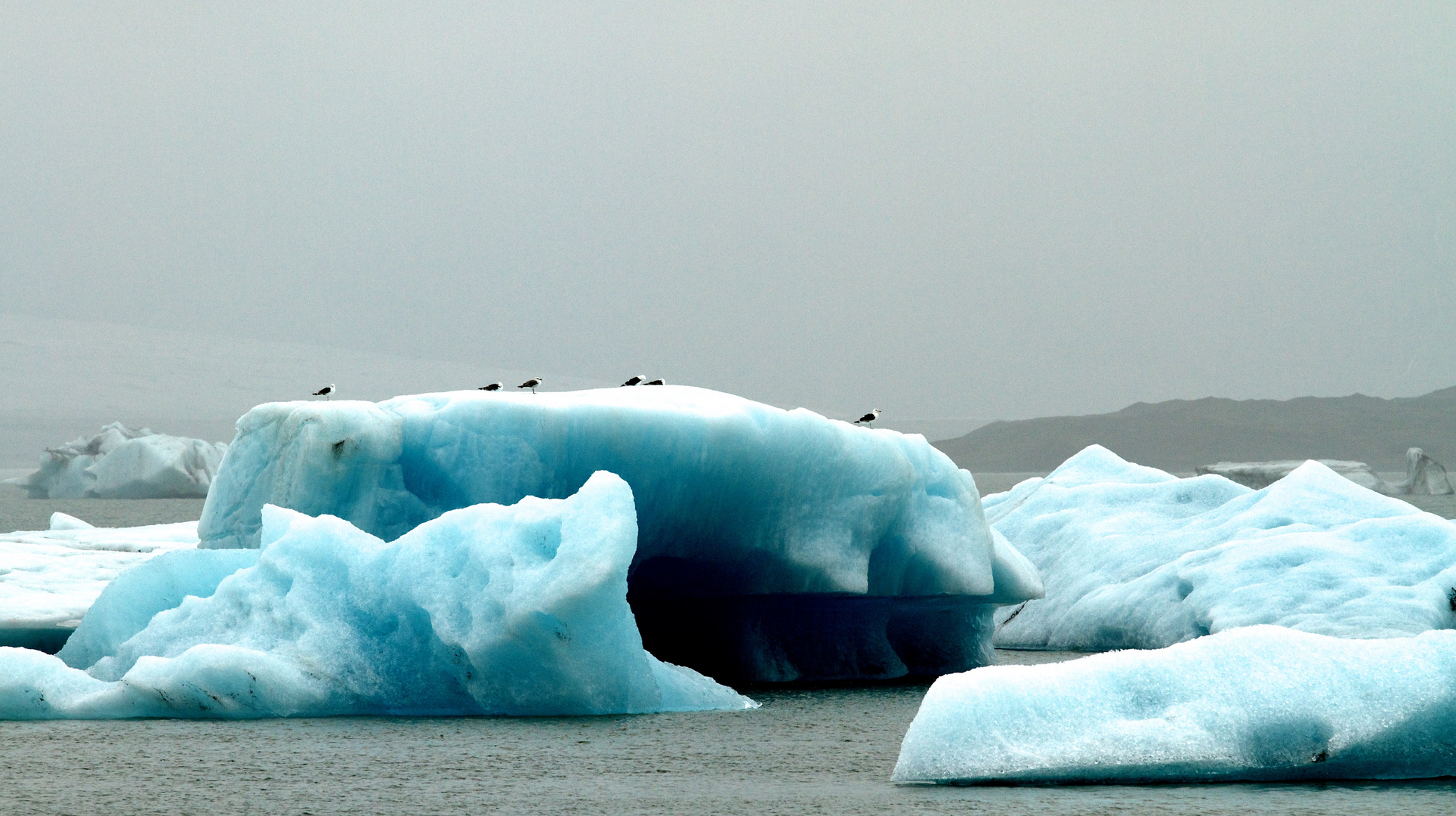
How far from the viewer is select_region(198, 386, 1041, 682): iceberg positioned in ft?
39.5

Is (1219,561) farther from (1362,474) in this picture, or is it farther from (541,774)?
(1362,474)

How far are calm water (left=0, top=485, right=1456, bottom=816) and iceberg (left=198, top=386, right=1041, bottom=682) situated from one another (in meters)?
2.21

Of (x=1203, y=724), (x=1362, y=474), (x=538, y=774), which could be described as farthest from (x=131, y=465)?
(x=1203, y=724)

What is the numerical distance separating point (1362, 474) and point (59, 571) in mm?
39938

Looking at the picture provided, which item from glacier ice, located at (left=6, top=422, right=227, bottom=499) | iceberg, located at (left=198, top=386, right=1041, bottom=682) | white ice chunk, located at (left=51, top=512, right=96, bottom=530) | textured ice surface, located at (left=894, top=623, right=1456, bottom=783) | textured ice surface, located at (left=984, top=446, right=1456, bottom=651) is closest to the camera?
textured ice surface, located at (left=894, top=623, right=1456, bottom=783)

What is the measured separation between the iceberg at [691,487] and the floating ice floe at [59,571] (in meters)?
1.21

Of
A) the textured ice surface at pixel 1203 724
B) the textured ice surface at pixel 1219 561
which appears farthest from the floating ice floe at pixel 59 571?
the textured ice surface at pixel 1219 561

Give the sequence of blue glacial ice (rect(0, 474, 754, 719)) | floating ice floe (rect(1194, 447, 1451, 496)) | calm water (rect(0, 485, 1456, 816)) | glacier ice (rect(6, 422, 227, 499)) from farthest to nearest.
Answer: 1. glacier ice (rect(6, 422, 227, 499))
2. floating ice floe (rect(1194, 447, 1451, 496))
3. blue glacial ice (rect(0, 474, 754, 719))
4. calm water (rect(0, 485, 1456, 816))

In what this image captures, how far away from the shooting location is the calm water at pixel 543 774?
22.6 ft

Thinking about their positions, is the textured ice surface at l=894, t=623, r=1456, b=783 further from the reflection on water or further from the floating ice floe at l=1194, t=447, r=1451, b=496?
the floating ice floe at l=1194, t=447, r=1451, b=496

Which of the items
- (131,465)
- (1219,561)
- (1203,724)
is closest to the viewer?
(1203,724)

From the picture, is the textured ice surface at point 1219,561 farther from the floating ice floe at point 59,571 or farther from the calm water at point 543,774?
the floating ice floe at point 59,571

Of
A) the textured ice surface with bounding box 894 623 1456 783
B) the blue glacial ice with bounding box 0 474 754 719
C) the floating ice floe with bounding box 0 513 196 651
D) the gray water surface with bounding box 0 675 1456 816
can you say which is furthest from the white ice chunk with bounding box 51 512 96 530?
the textured ice surface with bounding box 894 623 1456 783

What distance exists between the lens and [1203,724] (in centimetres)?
727
